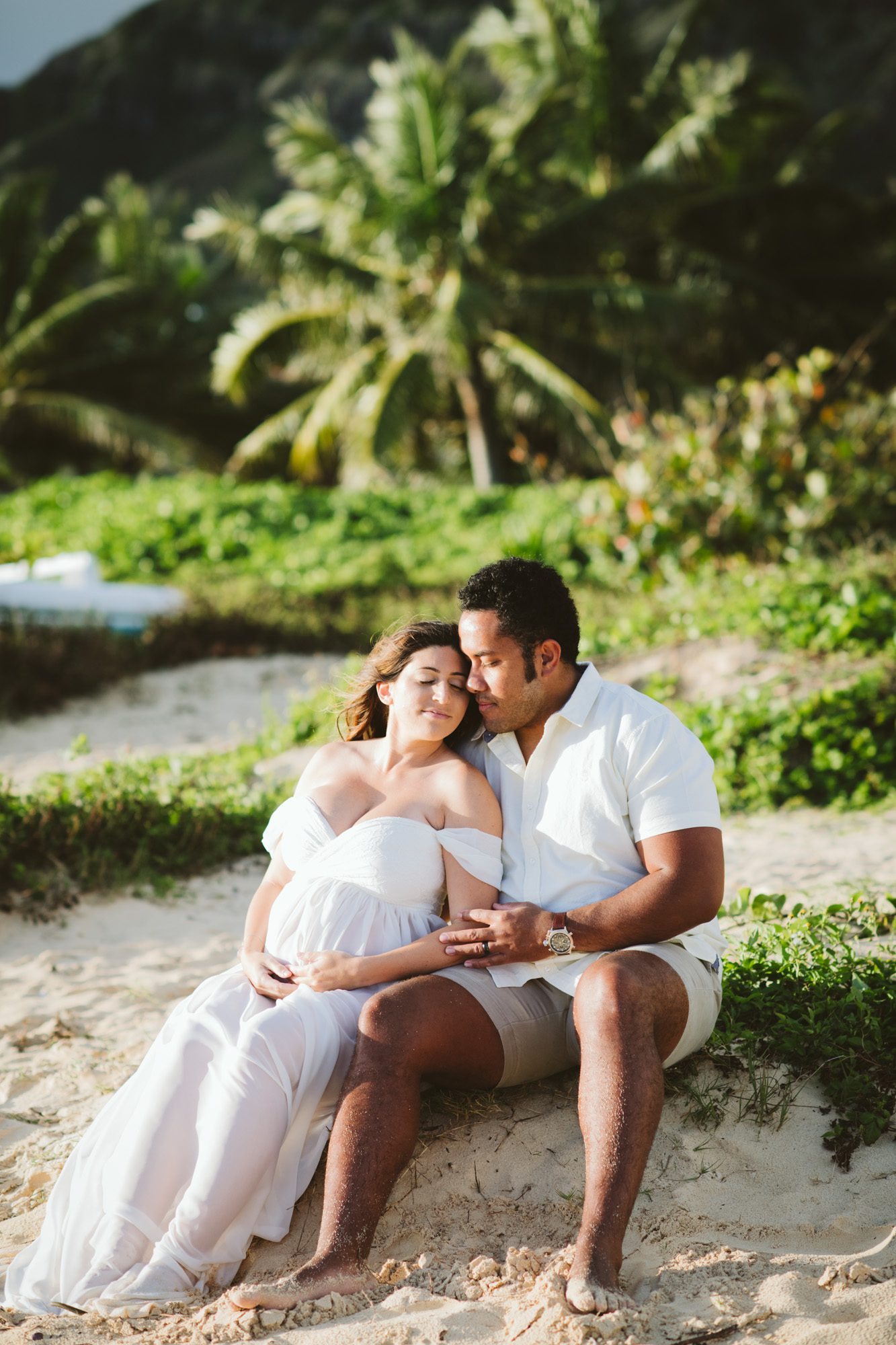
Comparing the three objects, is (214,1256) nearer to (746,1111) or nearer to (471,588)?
(746,1111)

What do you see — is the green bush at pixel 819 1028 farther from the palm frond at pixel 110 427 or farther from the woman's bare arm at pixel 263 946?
the palm frond at pixel 110 427

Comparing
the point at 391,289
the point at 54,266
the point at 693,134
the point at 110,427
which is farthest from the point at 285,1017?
the point at 54,266

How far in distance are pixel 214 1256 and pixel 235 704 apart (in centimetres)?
650

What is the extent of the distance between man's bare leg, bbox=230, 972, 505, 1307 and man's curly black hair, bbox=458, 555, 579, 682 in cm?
94

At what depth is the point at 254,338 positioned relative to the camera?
17875 millimetres

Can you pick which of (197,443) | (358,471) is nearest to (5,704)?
(358,471)

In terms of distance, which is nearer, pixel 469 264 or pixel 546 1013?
pixel 546 1013

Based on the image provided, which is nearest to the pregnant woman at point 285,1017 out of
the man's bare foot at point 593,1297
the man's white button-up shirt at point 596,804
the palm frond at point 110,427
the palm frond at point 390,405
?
the man's white button-up shirt at point 596,804

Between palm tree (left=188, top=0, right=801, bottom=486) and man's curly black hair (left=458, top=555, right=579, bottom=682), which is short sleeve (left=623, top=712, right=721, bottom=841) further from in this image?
palm tree (left=188, top=0, right=801, bottom=486)

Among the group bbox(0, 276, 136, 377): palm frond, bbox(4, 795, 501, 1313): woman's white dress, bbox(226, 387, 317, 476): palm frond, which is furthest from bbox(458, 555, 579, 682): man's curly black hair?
bbox(0, 276, 136, 377): palm frond

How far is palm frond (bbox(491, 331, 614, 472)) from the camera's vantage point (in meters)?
16.3

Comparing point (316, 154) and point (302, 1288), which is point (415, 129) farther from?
point (302, 1288)

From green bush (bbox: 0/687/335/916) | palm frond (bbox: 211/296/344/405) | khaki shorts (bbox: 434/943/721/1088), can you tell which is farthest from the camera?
palm frond (bbox: 211/296/344/405)

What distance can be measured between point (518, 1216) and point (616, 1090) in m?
0.58
